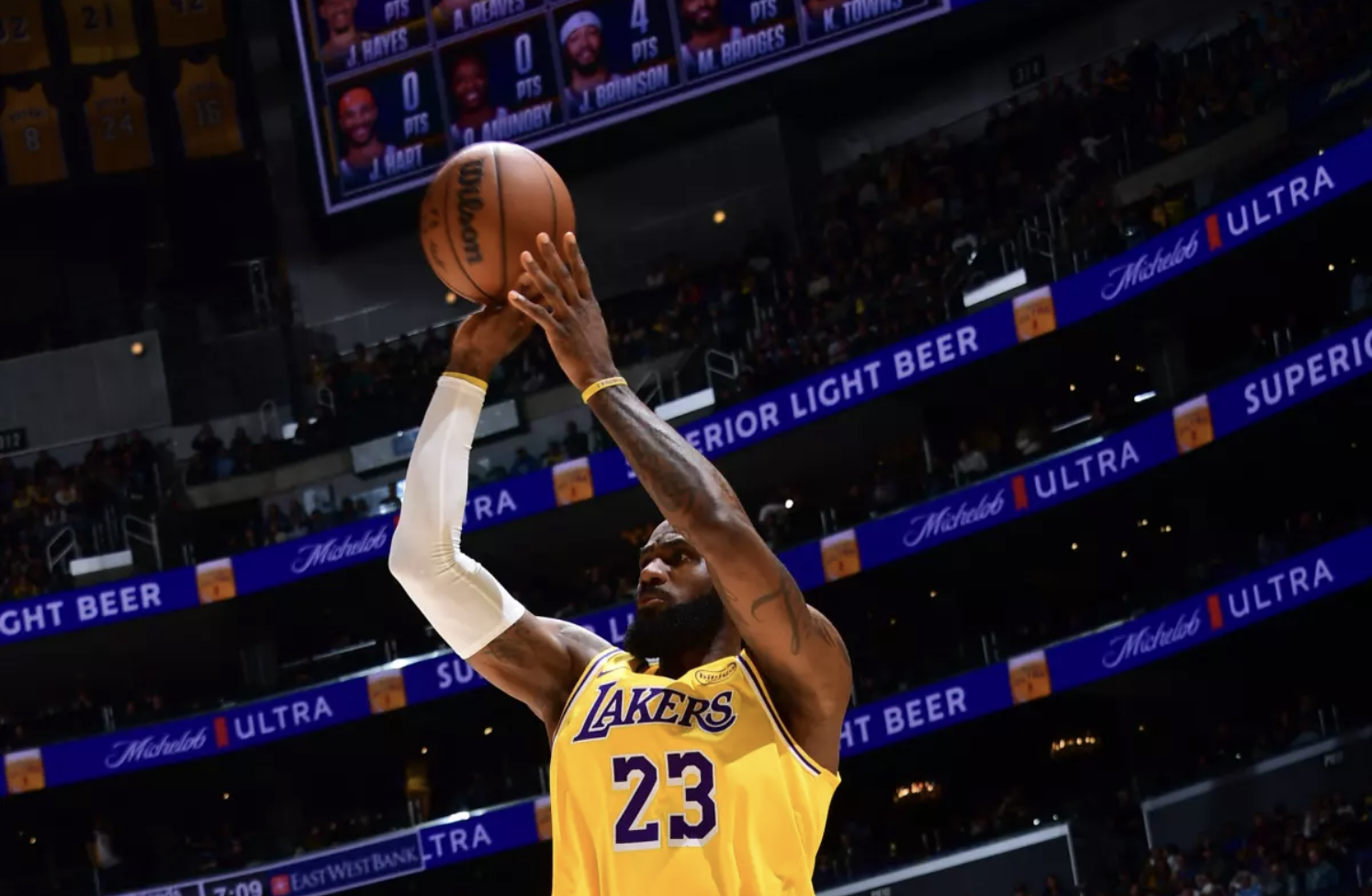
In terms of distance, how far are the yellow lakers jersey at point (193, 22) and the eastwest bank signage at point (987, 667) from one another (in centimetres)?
1014

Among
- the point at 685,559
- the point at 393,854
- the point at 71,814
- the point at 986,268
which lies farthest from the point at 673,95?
the point at 685,559

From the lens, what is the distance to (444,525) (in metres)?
3.97

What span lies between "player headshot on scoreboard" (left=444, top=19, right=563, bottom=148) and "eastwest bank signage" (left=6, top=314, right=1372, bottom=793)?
20.6ft

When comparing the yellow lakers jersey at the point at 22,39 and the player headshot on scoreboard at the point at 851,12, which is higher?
the yellow lakers jersey at the point at 22,39

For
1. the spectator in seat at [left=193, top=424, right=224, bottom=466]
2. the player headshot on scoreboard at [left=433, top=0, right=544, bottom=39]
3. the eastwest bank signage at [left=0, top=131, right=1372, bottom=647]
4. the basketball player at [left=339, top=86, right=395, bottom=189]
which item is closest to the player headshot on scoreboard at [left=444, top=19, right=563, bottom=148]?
the player headshot on scoreboard at [left=433, top=0, right=544, bottom=39]

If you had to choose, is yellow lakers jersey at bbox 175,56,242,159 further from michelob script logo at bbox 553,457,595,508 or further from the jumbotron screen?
michelob script logo at bbox 553,457,595,508

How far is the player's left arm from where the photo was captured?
3.57 meters

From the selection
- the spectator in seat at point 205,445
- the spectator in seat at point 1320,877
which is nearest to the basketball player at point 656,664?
the spectator in seat at point 1320,877

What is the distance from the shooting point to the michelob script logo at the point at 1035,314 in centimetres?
1992

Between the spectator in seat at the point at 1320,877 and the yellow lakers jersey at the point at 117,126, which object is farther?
the yellow lakers jersey at the point at 117,126

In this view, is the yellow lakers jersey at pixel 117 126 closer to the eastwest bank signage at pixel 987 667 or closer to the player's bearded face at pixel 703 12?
the eastwest bank signage at pixel 987 667

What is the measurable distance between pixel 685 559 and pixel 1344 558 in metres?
15.2

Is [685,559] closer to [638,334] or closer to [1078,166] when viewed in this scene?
[1078,166]

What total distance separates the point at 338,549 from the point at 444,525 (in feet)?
63.1
